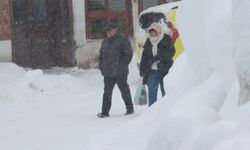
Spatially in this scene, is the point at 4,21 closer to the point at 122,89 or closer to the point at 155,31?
the point at 122,89

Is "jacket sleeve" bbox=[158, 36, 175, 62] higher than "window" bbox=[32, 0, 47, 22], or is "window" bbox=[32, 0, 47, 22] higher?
"window" bbox=[32, 0, 47, 22]

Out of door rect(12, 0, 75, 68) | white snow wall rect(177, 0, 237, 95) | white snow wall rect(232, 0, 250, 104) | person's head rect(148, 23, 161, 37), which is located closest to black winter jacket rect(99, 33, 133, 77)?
person's head rect(148, 23, 161, 37)

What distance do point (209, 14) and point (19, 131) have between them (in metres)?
4.72

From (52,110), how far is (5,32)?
19.4 feet

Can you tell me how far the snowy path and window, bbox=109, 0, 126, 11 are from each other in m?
2.41

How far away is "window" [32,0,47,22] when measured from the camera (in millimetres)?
18281

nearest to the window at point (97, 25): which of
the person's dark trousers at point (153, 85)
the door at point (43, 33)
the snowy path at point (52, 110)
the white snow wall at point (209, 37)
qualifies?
the door at point (43, 33)

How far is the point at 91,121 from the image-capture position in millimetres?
9891

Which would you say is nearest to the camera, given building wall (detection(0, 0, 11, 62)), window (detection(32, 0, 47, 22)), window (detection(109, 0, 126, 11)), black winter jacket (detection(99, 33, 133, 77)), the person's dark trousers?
the person's dark trousers

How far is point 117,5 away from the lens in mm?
18766

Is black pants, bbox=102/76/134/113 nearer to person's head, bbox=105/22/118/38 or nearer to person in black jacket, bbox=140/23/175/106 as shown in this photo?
person in black jacket, bbox=140/23/175/106

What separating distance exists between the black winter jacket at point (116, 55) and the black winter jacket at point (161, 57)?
297mm

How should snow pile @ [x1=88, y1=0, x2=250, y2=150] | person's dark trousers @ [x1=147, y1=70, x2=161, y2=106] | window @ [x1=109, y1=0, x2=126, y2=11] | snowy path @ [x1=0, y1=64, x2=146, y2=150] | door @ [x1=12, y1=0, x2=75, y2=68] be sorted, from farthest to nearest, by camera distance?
window @ [x1=109, y1=0, x2=126, y2=11] < door @ [x1=12, y1=0, x2=75, y2=68] < person's dark trousers @ [x1=147, y1=70, x2=161, y2=106] < snowy path @ [x1=0, y1=64, x2=146, y2=150] < snow pile @ [x1=88, y1=0, x2=250, y2=150]

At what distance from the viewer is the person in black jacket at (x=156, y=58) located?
387 inches
